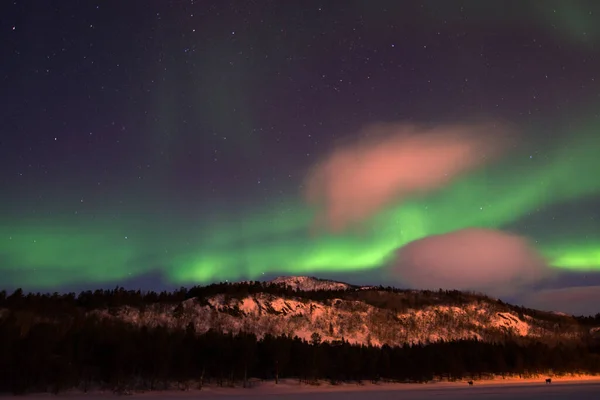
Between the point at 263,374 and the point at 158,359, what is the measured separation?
29291 millimetres

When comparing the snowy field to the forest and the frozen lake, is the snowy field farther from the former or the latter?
the forest

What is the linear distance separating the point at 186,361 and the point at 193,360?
16.8 feet

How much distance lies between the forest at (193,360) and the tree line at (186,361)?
0.18 m

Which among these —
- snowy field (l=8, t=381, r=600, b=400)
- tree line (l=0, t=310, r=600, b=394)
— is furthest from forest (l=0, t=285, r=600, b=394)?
snowy field (l=8, t=381, r=600, b=400)

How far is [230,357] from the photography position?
12025cm

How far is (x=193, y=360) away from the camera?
390 feet

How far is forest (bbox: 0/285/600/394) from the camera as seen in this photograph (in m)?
97.2

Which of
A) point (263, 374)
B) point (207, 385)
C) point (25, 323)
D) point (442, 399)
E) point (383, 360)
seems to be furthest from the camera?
point (25, 323)

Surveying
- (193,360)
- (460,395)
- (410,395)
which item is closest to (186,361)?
(193,360)

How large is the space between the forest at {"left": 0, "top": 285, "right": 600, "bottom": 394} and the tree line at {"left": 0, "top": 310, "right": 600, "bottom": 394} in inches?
7.0

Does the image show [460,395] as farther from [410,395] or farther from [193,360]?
[193,360]

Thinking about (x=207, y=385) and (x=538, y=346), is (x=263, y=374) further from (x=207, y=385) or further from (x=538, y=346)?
(x=538, y=346)

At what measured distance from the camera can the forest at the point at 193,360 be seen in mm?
97250

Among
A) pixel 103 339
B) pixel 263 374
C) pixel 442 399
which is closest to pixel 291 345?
pixel 263 374
